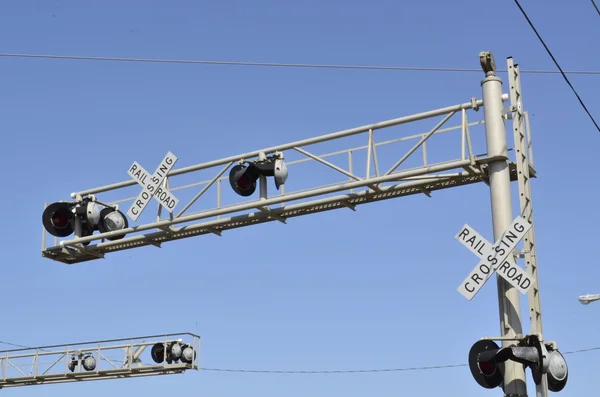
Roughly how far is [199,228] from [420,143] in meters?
5.01

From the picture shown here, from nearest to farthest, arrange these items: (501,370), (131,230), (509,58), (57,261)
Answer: (501,370)
(509,58)
(131,230)
(57,261)

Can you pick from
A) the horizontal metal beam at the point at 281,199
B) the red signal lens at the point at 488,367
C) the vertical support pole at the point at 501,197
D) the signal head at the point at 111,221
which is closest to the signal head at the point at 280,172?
the horizontal metal beam at the point at 281,199

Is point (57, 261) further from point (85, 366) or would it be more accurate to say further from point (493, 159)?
point (493, 159)

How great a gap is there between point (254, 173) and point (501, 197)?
5.62 meters

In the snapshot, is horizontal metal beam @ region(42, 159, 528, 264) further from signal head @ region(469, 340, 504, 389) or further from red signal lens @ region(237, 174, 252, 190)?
signal head @ region(469, 340, 504, 389)

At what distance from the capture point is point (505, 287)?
50.6 feet

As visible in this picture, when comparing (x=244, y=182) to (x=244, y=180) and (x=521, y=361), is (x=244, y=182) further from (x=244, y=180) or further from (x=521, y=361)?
(x=521, y=361)

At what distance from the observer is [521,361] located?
1398 cm

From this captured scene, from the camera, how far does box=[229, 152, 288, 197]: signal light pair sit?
1986 centimetres

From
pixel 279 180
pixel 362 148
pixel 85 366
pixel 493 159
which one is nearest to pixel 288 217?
pixel 279 180

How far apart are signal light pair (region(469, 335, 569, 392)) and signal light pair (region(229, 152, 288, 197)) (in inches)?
250

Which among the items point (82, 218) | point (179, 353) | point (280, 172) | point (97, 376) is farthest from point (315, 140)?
point (97, 376)

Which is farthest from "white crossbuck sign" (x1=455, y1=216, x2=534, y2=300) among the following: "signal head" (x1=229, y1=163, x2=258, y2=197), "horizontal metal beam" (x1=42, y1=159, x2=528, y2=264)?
"signal head" (x1=229, y1=163, x2=258, y2=197)

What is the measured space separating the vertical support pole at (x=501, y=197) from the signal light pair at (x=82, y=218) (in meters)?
8.68
